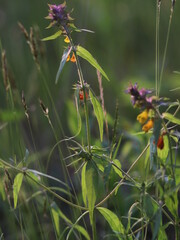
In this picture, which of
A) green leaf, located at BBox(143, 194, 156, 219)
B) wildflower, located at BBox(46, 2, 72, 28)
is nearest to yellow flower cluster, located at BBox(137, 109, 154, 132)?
green leaf, located at BBox(143, 194, 156, 219)

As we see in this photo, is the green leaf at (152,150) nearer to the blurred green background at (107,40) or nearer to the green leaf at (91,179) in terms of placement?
the green leaf at (91,179)

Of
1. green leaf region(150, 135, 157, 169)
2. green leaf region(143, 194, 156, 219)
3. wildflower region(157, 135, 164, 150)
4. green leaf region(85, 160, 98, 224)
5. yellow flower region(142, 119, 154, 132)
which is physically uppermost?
yellow flower region(142, 119, 154, 132)

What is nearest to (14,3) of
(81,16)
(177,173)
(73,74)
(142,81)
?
(81,16)

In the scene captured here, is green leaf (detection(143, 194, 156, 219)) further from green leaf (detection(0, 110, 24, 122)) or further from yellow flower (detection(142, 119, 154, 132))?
green leaf (detection(0, 110, 24, 122))

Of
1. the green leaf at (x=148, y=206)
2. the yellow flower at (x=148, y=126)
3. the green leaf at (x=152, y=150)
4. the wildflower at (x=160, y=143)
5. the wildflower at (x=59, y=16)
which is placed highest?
the wildflower at (x=59, y=16)

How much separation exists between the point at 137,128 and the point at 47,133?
35.1 inches

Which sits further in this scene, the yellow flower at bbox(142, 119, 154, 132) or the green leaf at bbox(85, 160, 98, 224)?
the green leaf at bbox(85, 160, 98, 224)

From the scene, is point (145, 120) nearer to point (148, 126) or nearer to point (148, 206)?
point (148, 126)

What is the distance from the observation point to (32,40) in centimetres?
153

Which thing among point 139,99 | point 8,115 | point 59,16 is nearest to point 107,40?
point 8,115

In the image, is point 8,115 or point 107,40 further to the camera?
point 107,40

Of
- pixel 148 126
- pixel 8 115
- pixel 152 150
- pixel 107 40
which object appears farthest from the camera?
pixel 107 40

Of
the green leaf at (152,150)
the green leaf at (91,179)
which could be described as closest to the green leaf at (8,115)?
the green leaf at (91,179)

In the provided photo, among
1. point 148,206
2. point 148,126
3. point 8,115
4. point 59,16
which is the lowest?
point 148,206
